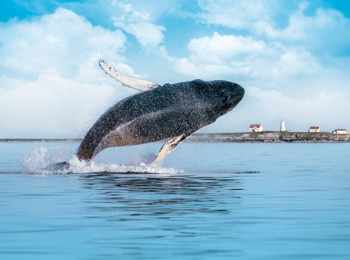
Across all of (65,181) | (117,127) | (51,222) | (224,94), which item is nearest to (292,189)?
(224,94)

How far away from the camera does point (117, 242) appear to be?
10.1 m

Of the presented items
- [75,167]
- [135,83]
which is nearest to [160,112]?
[135,83]

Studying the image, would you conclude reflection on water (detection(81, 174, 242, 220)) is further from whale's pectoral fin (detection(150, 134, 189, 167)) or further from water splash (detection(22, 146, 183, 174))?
whale's pectoral fin (detection(150, 134, 189, 167))

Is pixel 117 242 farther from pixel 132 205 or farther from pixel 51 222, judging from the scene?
pixel 132 205

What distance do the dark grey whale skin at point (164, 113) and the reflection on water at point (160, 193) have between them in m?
1.66

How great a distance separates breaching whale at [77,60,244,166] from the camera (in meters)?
21.1

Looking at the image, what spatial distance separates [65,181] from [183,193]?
5996 millimetres

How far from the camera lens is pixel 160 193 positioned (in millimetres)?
17328

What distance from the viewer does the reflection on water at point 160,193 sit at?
13961 millimetres

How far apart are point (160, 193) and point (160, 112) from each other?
441cm

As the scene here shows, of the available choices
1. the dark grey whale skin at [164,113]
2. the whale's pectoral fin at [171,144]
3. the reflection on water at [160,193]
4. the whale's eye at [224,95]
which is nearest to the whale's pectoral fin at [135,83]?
the dark grey whale skin at [164,113]

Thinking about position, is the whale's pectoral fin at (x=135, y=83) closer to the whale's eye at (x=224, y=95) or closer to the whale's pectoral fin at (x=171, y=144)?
Result: the whale's pectoral fin at (x=171, y=144)

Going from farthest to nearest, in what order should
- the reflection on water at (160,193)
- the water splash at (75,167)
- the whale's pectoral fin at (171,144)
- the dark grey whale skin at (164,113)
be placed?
Answer: the water splash at (75,167) → the whale's pectoral fin at (171,144) → the dark grey whale skin at (164,113) → the reflection on water at (160,193)

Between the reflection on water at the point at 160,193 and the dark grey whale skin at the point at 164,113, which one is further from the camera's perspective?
the dark grey whale skin at the point at 164,113
